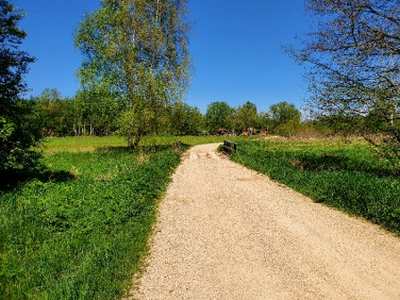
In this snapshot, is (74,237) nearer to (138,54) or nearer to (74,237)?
(74,237)

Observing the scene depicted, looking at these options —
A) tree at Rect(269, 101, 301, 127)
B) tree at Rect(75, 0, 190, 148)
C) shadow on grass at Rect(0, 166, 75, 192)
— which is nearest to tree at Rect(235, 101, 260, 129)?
tree at Rect(269, 101, 301, 127)

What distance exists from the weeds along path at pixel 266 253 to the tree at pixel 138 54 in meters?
14.5

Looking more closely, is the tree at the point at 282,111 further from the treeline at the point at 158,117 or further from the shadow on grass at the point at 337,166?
the shadow on grass at the point at 337,166

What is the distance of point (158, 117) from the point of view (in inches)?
904

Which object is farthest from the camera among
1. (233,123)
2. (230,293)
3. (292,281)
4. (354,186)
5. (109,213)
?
(233,123)

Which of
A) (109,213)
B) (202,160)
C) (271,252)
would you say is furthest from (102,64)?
(271,252)

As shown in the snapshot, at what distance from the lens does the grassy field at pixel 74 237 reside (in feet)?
15.0

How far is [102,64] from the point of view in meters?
23.5

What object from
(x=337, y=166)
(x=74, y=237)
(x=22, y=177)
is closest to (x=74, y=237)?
(x=74, y=237)

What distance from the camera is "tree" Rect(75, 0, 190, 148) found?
22.2m

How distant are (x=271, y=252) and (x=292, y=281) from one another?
112cm

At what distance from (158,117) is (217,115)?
105 meters

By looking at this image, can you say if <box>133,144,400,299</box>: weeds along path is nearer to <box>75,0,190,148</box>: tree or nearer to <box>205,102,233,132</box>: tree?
<box>75,0,190,148</box>: tree

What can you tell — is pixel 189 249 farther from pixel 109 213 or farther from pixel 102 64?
pixel 102 64
